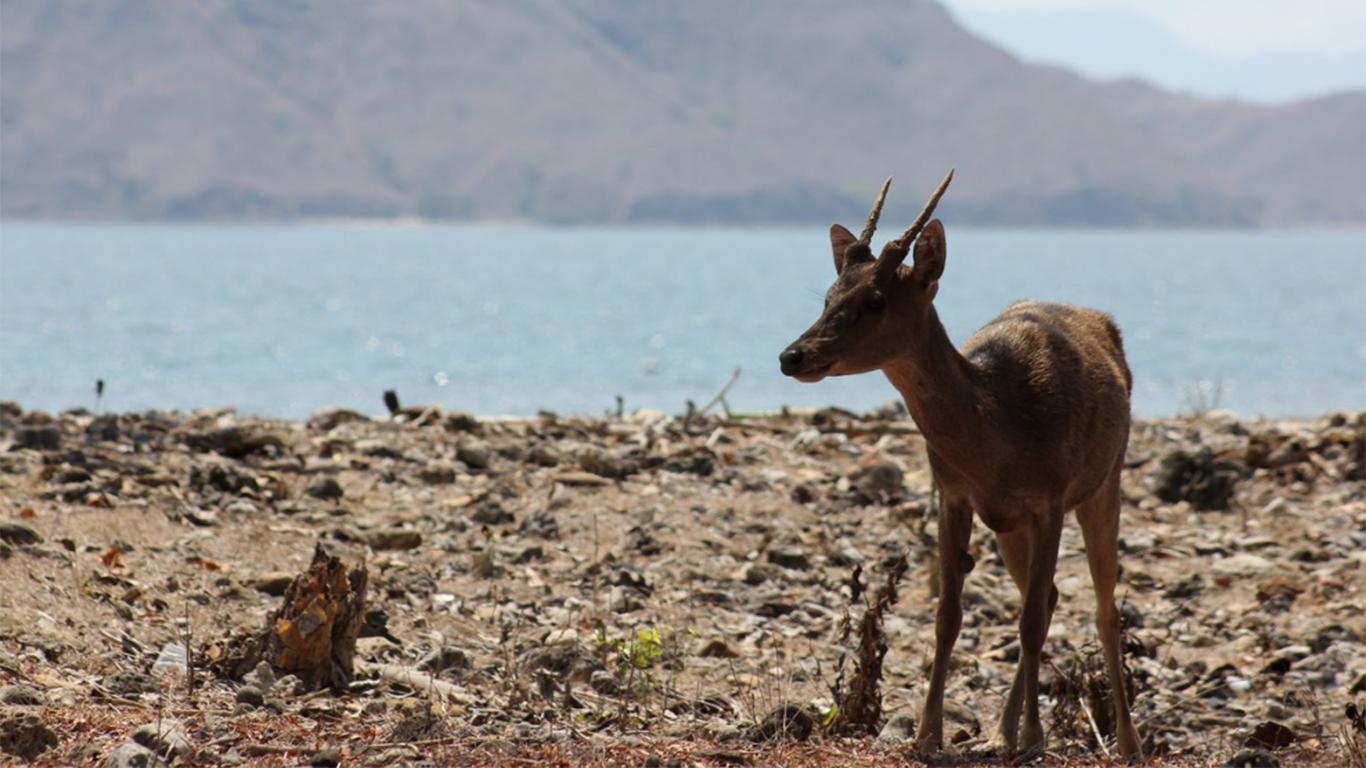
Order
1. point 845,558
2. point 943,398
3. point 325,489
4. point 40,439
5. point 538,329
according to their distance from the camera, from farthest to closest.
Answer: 1. point 538,329
2. point 40,439
3. point 325,489
4. point 845,558
5. point 943,398

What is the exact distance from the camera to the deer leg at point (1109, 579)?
7.61 meters

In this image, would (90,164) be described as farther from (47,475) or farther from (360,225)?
(47,475)

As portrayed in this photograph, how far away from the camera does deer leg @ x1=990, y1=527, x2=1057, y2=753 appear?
730 cm

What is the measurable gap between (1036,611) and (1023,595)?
36 cm

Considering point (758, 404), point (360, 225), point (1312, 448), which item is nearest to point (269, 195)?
point (360, 225)

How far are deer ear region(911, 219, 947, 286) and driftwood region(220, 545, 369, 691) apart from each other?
2.86 m

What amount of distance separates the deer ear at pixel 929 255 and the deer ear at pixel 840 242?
0.33 meters

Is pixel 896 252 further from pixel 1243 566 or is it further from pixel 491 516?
pixel 1243 566

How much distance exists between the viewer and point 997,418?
6.83 m

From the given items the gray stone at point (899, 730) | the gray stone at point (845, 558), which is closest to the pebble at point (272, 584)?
the gray stone at point (899, 730)

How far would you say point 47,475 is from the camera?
414 inches

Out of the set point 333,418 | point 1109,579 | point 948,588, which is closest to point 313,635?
point 948,588

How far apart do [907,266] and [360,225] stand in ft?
628

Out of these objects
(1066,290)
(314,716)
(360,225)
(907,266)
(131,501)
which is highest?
(360,225)
